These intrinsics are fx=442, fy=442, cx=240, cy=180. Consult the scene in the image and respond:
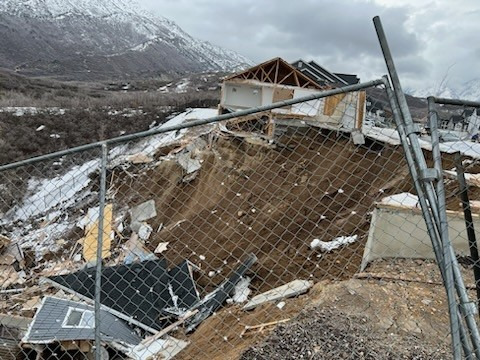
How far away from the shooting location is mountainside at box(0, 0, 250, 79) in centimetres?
9428

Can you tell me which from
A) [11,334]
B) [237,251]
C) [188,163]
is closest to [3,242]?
[11,334]

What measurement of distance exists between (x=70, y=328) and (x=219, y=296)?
2449 millimetres

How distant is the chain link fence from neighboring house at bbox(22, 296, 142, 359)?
0.09 ft

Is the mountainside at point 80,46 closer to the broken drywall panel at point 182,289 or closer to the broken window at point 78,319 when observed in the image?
the broken drywall panel at point 182,289

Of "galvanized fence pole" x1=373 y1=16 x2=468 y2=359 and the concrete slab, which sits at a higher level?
"galvanized fence pole" x1=373 y1=16 x2=468 y2=359

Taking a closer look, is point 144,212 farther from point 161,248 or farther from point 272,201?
point 272,201

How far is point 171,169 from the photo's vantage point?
12.9 meters

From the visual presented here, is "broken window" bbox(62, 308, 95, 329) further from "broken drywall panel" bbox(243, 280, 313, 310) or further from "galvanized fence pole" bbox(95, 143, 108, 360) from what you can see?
"galvanized fence pole" bbox(95, 143, 108, 360)

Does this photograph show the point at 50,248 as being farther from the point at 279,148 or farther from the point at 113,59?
the point at 113,59

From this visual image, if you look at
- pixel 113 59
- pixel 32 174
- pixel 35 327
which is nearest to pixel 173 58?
pixel 113 59

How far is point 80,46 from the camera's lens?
141 meters

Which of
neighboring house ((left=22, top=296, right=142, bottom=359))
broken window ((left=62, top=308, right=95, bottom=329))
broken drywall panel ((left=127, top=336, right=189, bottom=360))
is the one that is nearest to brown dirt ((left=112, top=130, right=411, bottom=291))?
broken drywall panel ((left=127, top=336, right=189, bottom=360))

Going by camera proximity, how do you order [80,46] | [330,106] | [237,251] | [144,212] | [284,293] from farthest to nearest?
[80,46] < [144,212] < [330,106] < [237,251] < [284,293]

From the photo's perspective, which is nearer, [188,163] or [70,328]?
[70,328]
